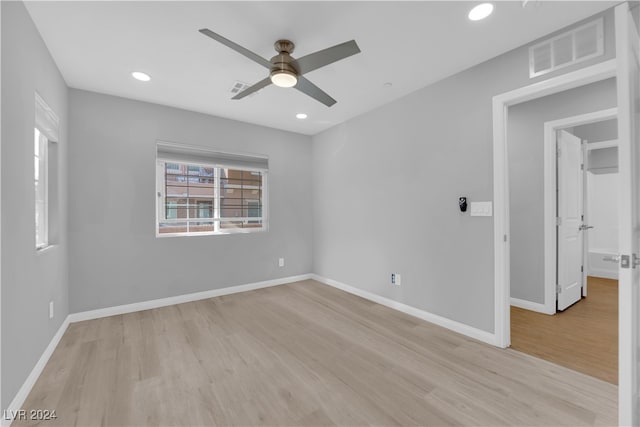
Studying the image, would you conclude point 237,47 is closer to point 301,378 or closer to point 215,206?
point 301,378

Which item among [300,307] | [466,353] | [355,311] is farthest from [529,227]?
[300,307]

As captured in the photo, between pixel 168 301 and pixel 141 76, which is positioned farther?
pixel 168 301

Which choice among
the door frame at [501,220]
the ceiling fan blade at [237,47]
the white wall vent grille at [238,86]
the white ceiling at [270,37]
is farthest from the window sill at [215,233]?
the door frame at [501,220]

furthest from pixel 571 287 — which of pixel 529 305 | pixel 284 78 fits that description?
pixel 284 78

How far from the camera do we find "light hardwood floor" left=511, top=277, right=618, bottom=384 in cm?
207

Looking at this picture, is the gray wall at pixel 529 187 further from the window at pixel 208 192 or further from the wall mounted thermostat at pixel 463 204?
the window at pixel 208 192

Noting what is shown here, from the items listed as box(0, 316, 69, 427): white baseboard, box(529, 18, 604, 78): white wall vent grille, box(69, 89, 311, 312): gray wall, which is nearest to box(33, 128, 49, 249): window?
box(69, 89, 311, 312): gray wall

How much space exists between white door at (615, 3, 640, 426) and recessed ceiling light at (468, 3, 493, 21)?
32.5 inches

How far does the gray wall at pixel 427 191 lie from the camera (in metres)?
2.46

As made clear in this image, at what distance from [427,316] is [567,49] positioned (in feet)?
8.76

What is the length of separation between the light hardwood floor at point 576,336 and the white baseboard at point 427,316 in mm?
235

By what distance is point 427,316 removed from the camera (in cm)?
293

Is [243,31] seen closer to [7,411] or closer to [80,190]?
[80,190]

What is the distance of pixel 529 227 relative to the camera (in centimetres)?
330
